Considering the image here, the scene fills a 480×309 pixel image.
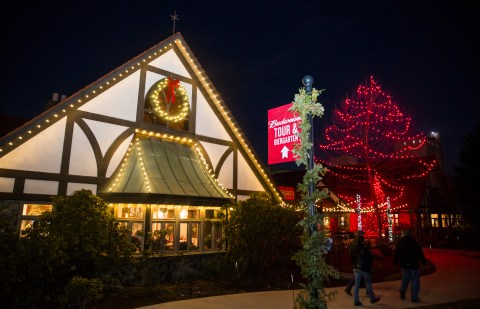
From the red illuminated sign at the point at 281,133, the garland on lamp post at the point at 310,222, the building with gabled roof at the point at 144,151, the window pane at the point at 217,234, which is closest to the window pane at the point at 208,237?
the building with gabled roof at the point at 144,151

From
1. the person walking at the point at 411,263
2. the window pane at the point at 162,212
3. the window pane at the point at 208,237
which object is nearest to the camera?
the person walking at the point at 411,263

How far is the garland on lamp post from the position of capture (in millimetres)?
5270

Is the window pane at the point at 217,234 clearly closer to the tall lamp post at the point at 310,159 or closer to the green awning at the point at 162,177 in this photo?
the green awning at the point at 162,177

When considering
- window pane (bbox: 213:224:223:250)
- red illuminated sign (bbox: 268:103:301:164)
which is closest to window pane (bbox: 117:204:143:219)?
window pane (bbox: 213:224:223:250)

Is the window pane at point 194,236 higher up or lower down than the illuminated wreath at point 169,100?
lower down

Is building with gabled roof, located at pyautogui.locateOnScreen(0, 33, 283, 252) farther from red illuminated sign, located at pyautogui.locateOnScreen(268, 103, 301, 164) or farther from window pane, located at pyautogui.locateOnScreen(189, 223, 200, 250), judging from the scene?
red illuminated sign, located at pyautogui.locateOnScreen(268, 103, 301, 164)

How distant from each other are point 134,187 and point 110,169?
1.30 m

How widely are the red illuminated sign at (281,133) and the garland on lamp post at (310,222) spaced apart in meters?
8.28

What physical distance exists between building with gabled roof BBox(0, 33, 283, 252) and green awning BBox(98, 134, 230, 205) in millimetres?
36

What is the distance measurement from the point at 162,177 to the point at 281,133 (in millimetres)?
5487

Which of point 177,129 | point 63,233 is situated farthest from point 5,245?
point 177,129

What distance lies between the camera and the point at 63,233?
8195 millimetres

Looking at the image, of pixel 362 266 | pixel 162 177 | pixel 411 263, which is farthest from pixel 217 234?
pixel 411 263

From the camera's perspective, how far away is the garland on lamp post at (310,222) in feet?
17.3
